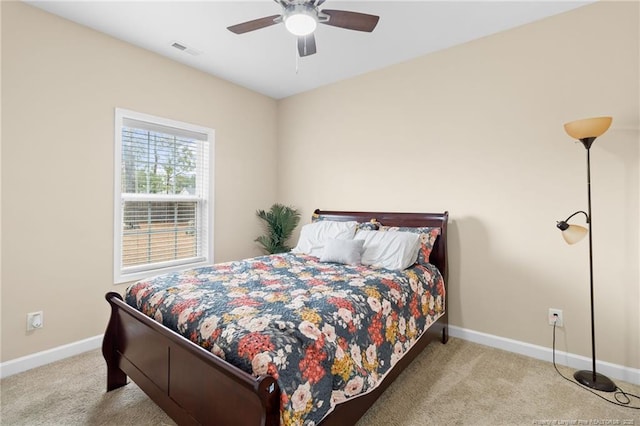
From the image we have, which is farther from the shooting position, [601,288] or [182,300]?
[601,288]

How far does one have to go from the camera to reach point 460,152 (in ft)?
9.71

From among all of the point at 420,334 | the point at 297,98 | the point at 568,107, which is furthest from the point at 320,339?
the point at 297,98

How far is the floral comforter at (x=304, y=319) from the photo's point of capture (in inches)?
51.0

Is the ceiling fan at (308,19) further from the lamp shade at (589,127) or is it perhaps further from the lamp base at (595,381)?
the lamp base at (595,381)

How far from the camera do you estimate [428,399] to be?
6.62ft

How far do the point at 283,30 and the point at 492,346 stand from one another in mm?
3313

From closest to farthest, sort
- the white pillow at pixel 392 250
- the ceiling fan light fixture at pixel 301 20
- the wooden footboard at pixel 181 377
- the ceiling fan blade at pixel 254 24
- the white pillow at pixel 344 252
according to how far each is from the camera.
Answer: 1. the wooden footboard at pixel 181 377
2. the ceiling fan light fixture at pixel 301 20
3. the ceiling fan blade at pixel 254 24
4. the white pillow at pixel 392 250
5. the white pillow at pixel 344 252

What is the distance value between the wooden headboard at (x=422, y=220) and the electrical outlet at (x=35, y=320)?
2.75 m

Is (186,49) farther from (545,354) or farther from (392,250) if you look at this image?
(545,354)

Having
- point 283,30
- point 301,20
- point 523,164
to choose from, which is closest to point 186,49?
point 283,30

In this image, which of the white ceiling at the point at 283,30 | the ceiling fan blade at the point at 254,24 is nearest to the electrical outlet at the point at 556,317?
the white ceiling at the point at 283,30

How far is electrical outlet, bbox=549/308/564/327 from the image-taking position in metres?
2.49

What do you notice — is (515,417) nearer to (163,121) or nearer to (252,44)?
(252,44)

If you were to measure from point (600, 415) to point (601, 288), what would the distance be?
0.91m
